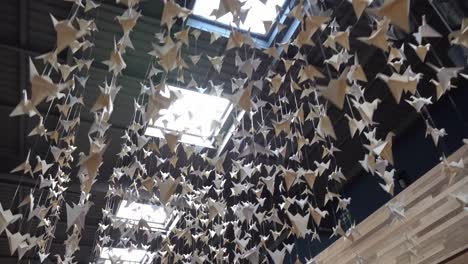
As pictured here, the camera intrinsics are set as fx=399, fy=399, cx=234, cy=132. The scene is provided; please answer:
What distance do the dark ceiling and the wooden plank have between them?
2.74ft

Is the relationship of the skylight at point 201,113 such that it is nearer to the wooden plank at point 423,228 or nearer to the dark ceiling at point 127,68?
the dark ceiling at point 127,68

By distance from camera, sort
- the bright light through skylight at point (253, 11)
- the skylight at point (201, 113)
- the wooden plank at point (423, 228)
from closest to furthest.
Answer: the bright light through skylight at point (253, 11) < the wooden plank at point (423, 228) < the skylight at point (201, 113)

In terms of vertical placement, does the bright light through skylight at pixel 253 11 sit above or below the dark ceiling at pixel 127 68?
above

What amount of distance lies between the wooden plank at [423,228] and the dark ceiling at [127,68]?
0.84 meters

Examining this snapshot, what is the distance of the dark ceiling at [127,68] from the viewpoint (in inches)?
126

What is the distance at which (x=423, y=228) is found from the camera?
3.52 metres

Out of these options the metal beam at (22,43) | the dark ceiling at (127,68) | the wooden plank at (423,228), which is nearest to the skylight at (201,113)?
the dark ceiling at (127,68)

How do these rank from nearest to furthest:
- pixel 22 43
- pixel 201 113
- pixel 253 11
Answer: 1. pixel 253 11
2. pixel 22 43
3. pixel 201 113

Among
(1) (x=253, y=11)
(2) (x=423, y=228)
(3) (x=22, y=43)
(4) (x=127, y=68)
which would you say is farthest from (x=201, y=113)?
(2) (x=423, y=228)

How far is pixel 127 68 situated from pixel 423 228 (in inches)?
119

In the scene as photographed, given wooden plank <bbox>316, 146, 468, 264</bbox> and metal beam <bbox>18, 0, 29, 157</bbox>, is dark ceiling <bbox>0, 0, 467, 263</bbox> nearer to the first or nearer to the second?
metal beam <bbox>18, 0, 29, 157</bbox>

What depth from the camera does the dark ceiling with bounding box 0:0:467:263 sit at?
126 inches

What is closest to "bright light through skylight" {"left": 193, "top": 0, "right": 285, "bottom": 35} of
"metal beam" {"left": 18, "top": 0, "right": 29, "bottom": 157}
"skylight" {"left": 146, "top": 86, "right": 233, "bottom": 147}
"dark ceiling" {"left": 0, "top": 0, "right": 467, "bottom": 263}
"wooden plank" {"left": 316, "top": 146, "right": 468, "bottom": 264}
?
"dark ceiling" {"left": 0, "top": 0, "right": 467, "bottom": 263}

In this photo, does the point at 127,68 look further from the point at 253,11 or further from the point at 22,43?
the point at 253,11
